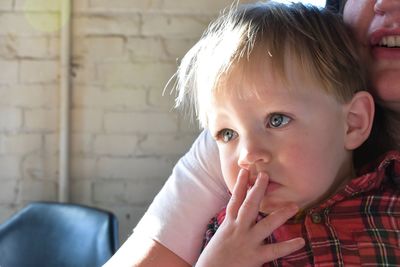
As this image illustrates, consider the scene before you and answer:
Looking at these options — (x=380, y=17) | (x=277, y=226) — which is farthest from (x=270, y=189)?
(x=380, y=17)

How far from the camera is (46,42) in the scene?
6.42 feet

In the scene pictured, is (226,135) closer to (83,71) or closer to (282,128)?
(282,128)

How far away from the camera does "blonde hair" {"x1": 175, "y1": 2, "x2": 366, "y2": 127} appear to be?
756 mm

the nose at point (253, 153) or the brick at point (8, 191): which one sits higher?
the nose at point (253, 153)

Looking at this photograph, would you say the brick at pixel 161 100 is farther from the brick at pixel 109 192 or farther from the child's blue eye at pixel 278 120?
the child's blue eye at pixel 278 120

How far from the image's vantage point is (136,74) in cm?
195

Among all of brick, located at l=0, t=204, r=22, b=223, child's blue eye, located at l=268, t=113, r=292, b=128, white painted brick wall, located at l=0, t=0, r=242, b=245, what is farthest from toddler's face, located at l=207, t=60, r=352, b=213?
brick, located at l=0, t=204, r=22, b=223

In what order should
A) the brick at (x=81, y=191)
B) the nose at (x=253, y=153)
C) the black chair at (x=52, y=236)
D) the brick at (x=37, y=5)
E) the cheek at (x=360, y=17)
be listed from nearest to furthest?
the nose at (x=253, y=153), the cheek at (x=360, y=17), the black chair at (x=52, y=236), the brick at (x=37, y=5), the brick at (x=81, y=191)

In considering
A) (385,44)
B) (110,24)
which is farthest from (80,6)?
(385,44)

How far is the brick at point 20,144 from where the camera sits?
200cm

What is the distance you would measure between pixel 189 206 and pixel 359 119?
1.00 feet

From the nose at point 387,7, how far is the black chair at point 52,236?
42.1 inches

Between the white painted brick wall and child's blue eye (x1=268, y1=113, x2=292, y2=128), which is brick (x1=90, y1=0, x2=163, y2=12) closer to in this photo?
the white painted brick wall

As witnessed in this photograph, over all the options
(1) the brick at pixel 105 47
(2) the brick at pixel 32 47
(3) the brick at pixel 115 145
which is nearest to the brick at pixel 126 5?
(1) the brick at pixel 105 47
